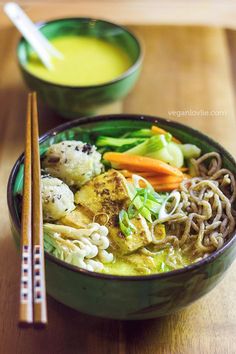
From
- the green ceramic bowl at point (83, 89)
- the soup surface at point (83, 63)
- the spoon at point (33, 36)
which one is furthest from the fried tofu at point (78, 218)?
the spoon at point (33, 36)

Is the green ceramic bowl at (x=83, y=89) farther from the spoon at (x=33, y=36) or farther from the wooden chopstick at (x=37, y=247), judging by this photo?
the wooden chopstick at (x=37, y=247)

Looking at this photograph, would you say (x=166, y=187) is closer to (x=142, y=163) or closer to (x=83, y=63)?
(x=142, y=163)

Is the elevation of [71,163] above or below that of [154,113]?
below

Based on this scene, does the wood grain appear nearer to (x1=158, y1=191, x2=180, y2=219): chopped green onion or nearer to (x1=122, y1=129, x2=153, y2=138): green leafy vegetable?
(x1=122, y1=129, x2=153, y2=138): green leafy vegetable

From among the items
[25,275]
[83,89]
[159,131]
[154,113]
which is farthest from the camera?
[154,113]

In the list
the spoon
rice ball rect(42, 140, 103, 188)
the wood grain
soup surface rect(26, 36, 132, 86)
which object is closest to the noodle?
rice ball rect(42, 140, 103, 188)

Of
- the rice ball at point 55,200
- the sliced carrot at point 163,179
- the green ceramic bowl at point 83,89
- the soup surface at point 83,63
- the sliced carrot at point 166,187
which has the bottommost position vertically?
the rice ball at point 55,200

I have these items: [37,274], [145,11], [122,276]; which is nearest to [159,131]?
[122,276]
